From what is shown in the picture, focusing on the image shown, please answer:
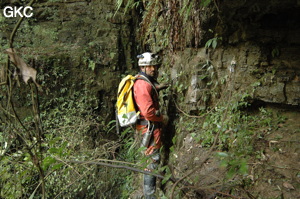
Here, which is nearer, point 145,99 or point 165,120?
point 145,99

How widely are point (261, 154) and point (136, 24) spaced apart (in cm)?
525

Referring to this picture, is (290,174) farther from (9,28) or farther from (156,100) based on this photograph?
(9,28)

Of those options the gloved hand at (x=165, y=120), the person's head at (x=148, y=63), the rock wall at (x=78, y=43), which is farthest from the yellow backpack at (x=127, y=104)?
the rock wall at (x=78, y=43)

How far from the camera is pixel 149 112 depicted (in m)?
4.04

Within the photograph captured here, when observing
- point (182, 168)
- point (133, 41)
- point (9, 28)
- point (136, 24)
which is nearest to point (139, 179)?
point (182, 168)

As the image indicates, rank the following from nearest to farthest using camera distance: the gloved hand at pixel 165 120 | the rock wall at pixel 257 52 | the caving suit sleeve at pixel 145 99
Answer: the rock wall at pixel 257 52 → the caving suit sleeve at pixel 145 99 → the gloved hand at pixel 165 120

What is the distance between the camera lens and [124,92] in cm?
420

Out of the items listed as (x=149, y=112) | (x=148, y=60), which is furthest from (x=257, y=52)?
(x=149, y=112)

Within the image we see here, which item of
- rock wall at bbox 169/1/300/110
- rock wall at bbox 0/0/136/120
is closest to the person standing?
rock wall at bbox 169/1/300/110

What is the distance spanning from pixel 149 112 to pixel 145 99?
0.25m

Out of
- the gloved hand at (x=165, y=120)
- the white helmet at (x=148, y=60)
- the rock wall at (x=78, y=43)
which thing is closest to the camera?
the white helmet at (x=148, y=60)

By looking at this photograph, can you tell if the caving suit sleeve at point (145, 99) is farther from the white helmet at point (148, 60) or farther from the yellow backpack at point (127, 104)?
the white helmet at point (148, 60)

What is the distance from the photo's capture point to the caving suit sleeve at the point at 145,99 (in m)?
4.04

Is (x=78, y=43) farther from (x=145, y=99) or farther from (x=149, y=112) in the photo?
(x=149, y=112)
